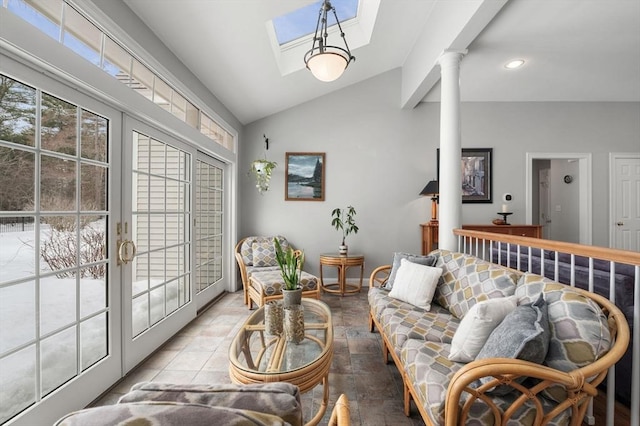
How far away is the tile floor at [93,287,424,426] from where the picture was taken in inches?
63.9

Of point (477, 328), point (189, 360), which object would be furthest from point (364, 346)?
point (189, 360)

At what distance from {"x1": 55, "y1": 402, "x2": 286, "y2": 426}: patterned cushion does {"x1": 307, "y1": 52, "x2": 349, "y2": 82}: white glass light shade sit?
219 centimetres

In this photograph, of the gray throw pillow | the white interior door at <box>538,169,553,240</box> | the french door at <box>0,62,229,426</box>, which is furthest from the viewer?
the white interior door at <box>538,169,553,240</box>

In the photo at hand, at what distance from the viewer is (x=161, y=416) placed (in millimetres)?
449

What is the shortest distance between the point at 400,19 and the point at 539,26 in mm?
1283

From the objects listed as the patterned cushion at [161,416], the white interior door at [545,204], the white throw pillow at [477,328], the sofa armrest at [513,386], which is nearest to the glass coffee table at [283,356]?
the sofa armrest at [513,386]

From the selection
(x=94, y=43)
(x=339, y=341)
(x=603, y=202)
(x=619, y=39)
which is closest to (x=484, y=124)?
(x=619, y=39)

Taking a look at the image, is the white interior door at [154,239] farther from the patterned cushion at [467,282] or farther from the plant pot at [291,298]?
the patterned cushion at [467,282]

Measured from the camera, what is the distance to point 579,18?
7.91 feet

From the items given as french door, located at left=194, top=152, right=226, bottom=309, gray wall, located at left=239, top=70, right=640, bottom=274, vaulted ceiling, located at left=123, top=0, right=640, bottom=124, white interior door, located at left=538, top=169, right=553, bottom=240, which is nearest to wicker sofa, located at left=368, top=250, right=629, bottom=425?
vaulted ceiling, located at left=123, top=0, right=640, bottom=124

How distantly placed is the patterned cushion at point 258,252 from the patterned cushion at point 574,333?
9.47 ft

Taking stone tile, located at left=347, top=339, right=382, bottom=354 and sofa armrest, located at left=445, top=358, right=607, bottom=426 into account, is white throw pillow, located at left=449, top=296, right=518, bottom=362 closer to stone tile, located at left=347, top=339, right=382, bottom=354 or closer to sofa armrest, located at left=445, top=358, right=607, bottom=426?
sofa armrest, located at left=445, top=358, right=607, bottom=426

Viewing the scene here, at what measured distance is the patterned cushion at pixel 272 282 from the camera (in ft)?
9.12

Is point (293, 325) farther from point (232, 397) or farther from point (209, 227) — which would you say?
point (209, 227)
